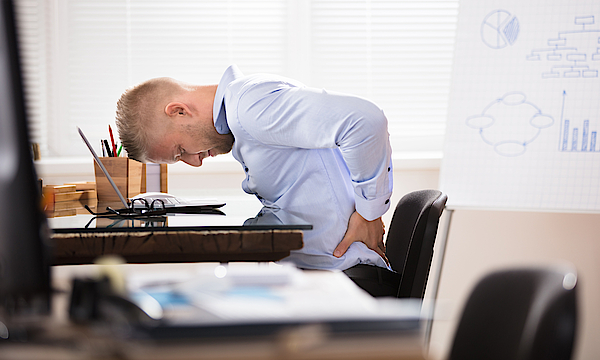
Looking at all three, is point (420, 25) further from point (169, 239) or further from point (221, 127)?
point (169, 239)

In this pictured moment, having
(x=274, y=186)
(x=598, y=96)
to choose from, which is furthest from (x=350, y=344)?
(x=598, y=96)

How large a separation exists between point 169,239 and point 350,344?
55 cm

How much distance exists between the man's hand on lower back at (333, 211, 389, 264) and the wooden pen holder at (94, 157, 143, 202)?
766 millimetres

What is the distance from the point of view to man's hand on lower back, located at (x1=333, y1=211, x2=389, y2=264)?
1.10 metres

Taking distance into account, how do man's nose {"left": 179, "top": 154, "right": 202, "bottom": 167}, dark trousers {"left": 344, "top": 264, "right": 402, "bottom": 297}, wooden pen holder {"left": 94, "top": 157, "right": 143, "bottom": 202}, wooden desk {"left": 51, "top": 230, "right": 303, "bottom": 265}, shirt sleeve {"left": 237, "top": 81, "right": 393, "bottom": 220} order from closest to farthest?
wooden desk {"left": 51, "top": 230, "right": 303, "bottom": 265} < shirt sleeve {"left": 237, "top": 81, "right": 393, "bottom": 220} < dark trousers {"left": 344, "top": 264, "right": 402, "bottom": 297} < man's nose {"left": 179, "top": 154, "right": 202, "bottom": 167} < wooden pen holder {"left": 94, "top": 157, "right": 143, "bottom": 202}

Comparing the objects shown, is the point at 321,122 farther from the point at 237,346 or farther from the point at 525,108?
the point at 525,108

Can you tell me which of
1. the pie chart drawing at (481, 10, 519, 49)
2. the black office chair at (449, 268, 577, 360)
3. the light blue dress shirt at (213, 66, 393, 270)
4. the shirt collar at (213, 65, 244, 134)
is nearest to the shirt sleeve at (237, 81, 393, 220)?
the light blue dress shirt at (213, 66, 393, 270)

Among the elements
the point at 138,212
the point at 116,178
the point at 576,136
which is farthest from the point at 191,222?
the point at 576,136

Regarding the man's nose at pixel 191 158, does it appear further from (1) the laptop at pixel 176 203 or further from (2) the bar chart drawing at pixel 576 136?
(2) the bar chart drawing at pixel 576 136

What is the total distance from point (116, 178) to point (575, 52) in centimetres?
170

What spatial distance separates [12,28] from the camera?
431 millimetres

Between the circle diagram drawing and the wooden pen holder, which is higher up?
the circle diagram drawing

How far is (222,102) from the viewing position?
1175 mm

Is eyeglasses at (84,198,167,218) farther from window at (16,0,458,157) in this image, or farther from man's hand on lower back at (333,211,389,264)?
window at (16,0,458,157)
